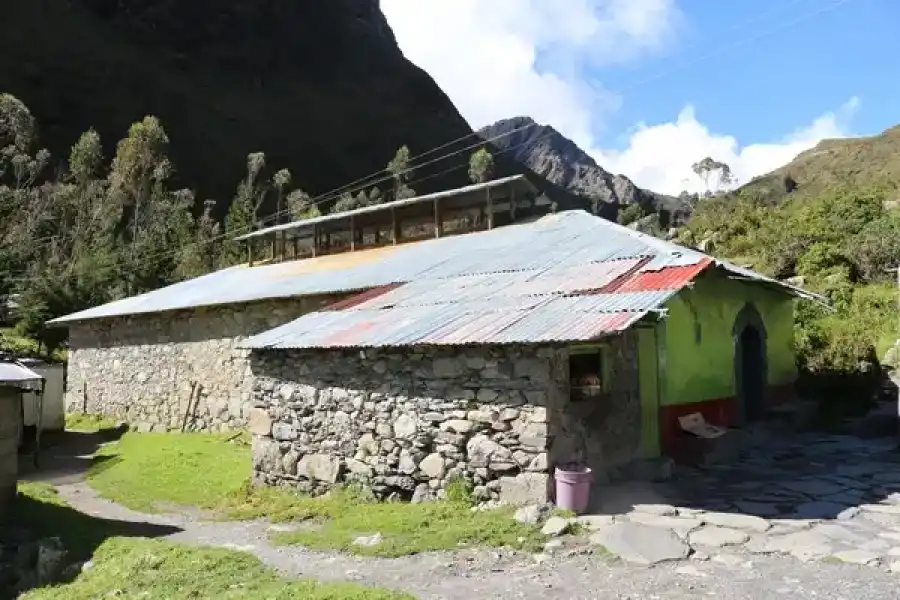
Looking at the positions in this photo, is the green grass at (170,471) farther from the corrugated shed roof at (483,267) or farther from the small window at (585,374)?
the small window at (585,374)

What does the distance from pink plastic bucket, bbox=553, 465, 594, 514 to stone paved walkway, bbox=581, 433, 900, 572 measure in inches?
8.4

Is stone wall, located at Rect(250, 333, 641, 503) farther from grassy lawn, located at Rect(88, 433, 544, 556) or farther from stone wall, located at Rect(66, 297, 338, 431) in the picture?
stone wall, located at Rect(66, 297, 338, 431)

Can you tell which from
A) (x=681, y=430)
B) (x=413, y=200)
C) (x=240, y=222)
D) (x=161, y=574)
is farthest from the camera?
(x=240, y=222)

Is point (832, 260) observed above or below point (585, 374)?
above

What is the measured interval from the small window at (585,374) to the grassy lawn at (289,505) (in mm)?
1731

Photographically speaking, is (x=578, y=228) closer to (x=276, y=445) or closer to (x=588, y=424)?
(x=588, y=424)

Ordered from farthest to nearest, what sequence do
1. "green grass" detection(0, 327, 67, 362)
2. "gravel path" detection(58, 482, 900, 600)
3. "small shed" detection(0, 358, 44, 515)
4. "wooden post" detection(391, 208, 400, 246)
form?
1. "green grass" detection(0, 327, 67, 362)
2. "wooden post" detection(391, 208, 400, 246)
3. "small shed" detection(0, 358, 44, 515)
4. "gravel path" detection(58, 482, 900, 600)

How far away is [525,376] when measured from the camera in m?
7.66

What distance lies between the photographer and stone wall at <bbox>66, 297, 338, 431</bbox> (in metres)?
15.1

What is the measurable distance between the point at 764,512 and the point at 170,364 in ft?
45.1

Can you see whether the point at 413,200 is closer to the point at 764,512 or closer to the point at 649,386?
the point at 649,386

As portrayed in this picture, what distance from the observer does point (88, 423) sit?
61.7ft

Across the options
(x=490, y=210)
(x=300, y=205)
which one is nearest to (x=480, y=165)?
(x=300, y=205)

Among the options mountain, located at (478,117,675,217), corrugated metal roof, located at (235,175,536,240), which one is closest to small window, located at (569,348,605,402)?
corrugated metal roof, located at (235,175,536,240)
